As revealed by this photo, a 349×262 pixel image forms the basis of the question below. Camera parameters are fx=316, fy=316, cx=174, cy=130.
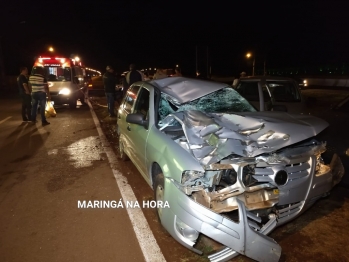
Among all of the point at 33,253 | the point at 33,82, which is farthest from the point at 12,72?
the point at 33,253

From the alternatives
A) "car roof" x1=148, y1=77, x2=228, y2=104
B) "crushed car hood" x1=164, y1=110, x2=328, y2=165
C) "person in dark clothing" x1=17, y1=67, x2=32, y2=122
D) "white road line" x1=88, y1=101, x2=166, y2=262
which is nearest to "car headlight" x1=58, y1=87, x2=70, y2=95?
"person in dark clothing" x1=17, y1=67, x2=32, y2=122

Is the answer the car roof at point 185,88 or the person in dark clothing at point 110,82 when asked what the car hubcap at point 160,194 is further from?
the person in dark clothing at point 110,82

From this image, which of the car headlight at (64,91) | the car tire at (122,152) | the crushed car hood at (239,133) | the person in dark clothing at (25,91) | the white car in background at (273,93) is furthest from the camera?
the car headlight at (64,91)

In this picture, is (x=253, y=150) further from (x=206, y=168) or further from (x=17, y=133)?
(x=17, y=133)

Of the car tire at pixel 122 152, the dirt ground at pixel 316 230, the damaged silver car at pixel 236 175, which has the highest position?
the damaged silver car at pixel 236 175

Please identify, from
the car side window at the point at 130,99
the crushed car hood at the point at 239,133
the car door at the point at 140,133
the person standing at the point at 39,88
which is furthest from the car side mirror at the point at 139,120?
the person standing at the point at 39,88

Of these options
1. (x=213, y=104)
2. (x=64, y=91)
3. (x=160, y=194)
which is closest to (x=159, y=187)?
(x=160, y=194)

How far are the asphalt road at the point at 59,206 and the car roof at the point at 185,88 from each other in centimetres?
173

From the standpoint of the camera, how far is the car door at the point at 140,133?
4327mm

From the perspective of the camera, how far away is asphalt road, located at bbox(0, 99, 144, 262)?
3346 mm

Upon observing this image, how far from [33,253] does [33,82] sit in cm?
837

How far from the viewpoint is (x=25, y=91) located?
11.0 m

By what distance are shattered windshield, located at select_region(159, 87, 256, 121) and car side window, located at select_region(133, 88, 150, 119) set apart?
25 centimetres

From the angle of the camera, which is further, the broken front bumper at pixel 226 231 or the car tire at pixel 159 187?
the car tire at pixel 159 187
